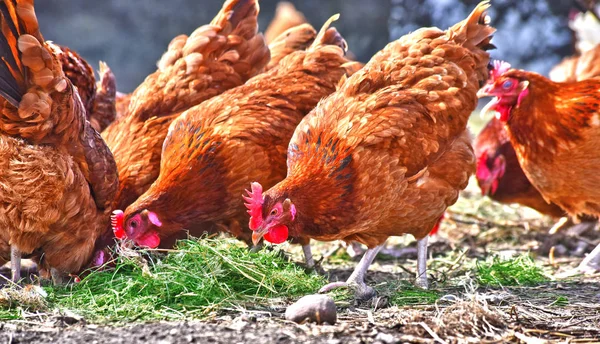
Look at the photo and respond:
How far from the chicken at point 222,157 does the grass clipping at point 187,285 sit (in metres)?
0.22

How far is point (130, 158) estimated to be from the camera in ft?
12.5

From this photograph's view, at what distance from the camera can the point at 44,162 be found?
3.07m

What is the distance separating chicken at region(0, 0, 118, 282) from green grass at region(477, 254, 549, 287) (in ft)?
6.81

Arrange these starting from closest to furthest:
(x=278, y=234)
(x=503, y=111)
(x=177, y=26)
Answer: (x=278, y=234) < (x=503, y=111) < (x=177, y=26)

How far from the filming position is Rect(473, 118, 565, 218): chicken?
4980 mm

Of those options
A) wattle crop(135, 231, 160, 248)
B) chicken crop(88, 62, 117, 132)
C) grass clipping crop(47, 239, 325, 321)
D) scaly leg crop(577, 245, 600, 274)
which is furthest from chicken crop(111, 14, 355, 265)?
scaly leg crop(577, 245, 600, 274)

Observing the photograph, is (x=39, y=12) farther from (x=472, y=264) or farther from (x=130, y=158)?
(x=472, y=264)

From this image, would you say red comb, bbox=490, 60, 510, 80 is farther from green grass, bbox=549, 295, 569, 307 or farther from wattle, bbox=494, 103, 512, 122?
green grass, bbox=549, 295, 569, 307

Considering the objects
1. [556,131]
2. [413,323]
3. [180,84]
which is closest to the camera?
[413,323]

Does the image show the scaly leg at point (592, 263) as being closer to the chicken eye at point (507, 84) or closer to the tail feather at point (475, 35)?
the chicken eye at point (507, 84)

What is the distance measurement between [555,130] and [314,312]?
2.12m

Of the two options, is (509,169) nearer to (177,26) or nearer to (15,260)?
(15,260)

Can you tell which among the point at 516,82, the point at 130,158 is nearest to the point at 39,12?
the point at 130,158

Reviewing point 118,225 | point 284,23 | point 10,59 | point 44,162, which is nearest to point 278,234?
point 118,225
